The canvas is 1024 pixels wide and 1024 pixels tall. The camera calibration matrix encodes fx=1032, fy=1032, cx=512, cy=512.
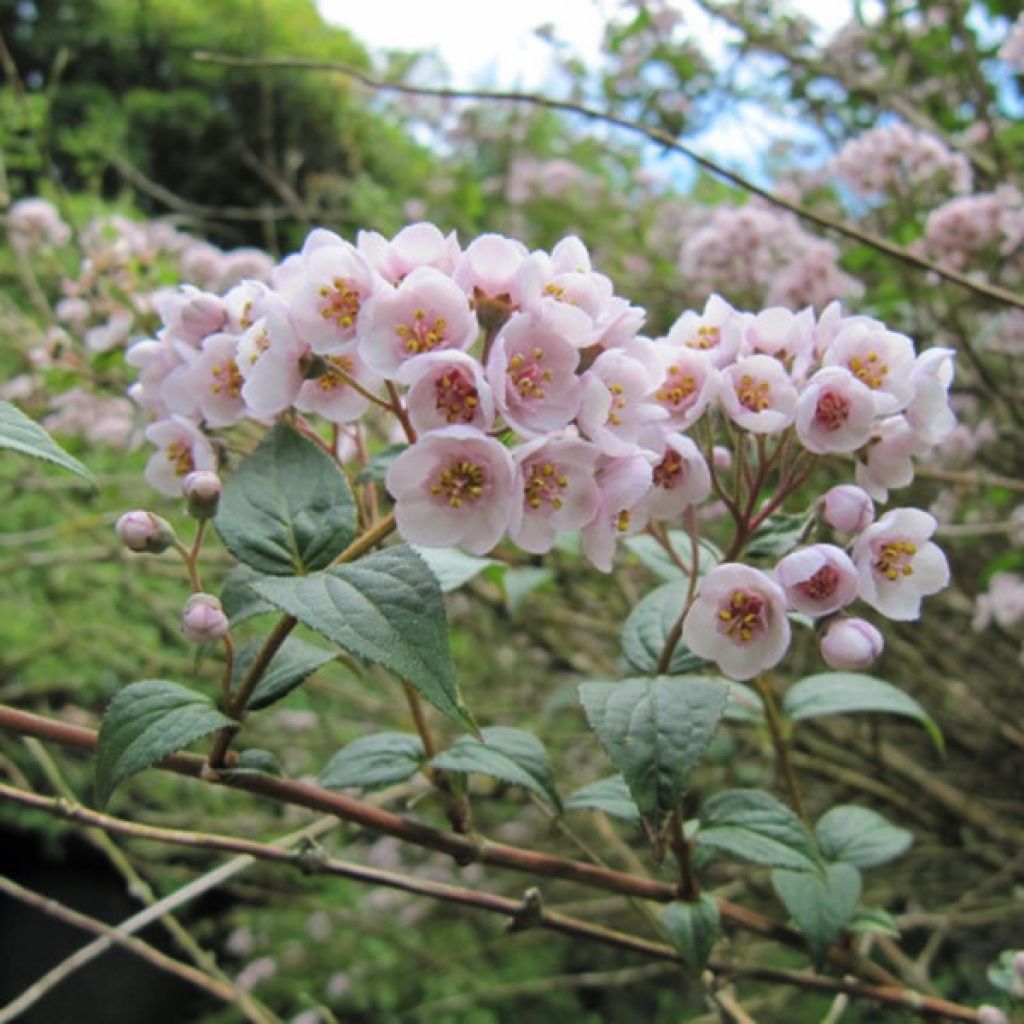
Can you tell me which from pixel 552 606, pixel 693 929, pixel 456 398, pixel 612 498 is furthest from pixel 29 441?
pixel 552 606

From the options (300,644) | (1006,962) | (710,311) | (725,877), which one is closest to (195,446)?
(300,644)


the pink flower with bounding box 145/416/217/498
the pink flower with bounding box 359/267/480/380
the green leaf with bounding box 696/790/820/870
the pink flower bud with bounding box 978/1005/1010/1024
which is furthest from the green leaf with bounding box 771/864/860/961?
the pink flower with bounding box 145/416/217/498

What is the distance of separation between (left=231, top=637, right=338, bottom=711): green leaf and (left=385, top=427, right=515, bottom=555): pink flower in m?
0.13

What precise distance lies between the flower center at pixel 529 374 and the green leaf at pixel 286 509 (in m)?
0.17

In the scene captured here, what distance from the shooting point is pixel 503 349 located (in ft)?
2.41

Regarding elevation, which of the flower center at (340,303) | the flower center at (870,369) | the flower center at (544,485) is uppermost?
the flower center at (870,369)

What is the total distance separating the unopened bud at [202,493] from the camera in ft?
2.90

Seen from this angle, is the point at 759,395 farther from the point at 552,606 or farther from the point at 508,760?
the point at 552,606

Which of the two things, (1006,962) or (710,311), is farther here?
(1006,962)

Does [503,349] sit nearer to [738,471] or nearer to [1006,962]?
[738,471]

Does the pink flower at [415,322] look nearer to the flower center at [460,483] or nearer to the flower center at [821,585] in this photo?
the flower center at [460,483]

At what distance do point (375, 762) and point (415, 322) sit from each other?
1.45 ft

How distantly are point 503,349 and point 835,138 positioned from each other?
9.61ft

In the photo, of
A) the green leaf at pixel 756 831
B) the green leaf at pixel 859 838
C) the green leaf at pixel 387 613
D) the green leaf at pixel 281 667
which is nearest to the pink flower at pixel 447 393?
the green leaf at pixel 387 613
